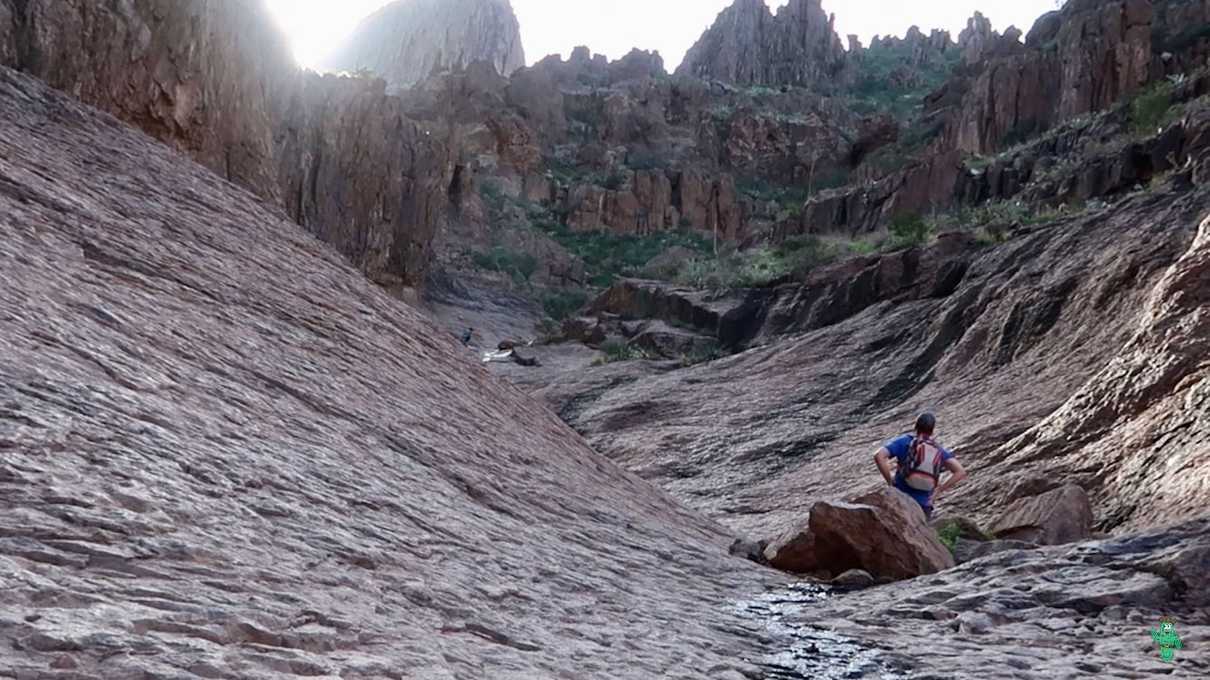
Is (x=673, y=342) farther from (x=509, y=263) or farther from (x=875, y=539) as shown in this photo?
(x=509, y=263)

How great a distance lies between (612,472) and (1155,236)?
9.07 metres

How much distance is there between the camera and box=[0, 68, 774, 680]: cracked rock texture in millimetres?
2887

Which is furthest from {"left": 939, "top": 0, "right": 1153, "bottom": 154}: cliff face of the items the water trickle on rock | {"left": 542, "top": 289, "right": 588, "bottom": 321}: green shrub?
the water trickle on rock

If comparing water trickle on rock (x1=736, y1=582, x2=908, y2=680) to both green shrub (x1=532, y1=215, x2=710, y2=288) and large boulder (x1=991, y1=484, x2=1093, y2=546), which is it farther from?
green shrub (x1=532, y1=215, x2=710, y2=288)

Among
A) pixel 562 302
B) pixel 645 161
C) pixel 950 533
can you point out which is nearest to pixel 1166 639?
pixel 950 533

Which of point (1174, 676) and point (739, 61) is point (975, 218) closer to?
point (1174, 676)

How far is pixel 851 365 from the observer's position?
18812mm

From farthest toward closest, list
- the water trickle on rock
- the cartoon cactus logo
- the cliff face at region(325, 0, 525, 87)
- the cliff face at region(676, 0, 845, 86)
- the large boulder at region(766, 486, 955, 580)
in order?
the cliff face at region(325, 0, 525, 87)
the cliff face at region(676, 0, 845, 86)
the large boulder at region(766, 486, 955, 580)
the water trickle on rock
the cartoon cactus logo

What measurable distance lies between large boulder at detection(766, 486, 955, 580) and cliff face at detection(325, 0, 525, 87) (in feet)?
418

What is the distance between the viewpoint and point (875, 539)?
7219 millimetres

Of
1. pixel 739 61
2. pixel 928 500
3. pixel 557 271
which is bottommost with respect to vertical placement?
pixel 928 500

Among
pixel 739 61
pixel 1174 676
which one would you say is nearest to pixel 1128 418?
pixel 1174 676

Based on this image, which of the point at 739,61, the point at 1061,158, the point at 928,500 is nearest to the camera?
the point at 928,500

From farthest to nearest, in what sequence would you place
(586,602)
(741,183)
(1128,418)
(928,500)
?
(741,183) → (1128,418) → (928,500) → (586,602)
